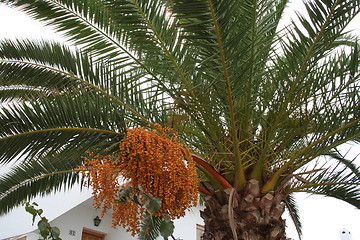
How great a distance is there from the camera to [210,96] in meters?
3.93

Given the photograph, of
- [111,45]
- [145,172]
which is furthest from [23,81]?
[145,172]

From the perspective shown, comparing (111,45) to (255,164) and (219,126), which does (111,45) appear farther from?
(255,164)

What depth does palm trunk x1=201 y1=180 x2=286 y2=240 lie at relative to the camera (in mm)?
3875

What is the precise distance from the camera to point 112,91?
13.6ft

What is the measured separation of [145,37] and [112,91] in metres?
0.73

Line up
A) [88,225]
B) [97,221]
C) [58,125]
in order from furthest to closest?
1. [97,221]
2. [88,225]
3. [58,125]

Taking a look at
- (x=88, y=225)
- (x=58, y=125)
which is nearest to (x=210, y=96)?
(x=58, y=125)

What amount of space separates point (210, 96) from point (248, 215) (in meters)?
1.15

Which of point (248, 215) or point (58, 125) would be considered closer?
point (58, 125)

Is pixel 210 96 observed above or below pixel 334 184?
above

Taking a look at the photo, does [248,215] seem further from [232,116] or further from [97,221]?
[97,221]

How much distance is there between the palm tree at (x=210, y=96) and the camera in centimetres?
353

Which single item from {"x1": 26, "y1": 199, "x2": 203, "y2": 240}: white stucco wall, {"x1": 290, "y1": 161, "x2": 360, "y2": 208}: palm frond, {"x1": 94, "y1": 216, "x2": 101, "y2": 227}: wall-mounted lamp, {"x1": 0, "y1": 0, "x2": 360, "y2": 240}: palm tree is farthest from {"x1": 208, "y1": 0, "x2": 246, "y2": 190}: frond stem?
{"x1": 94, "y1": 216, "x2": 101, "y2": 227}: wall-mounted lamp

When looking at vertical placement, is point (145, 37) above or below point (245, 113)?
above
